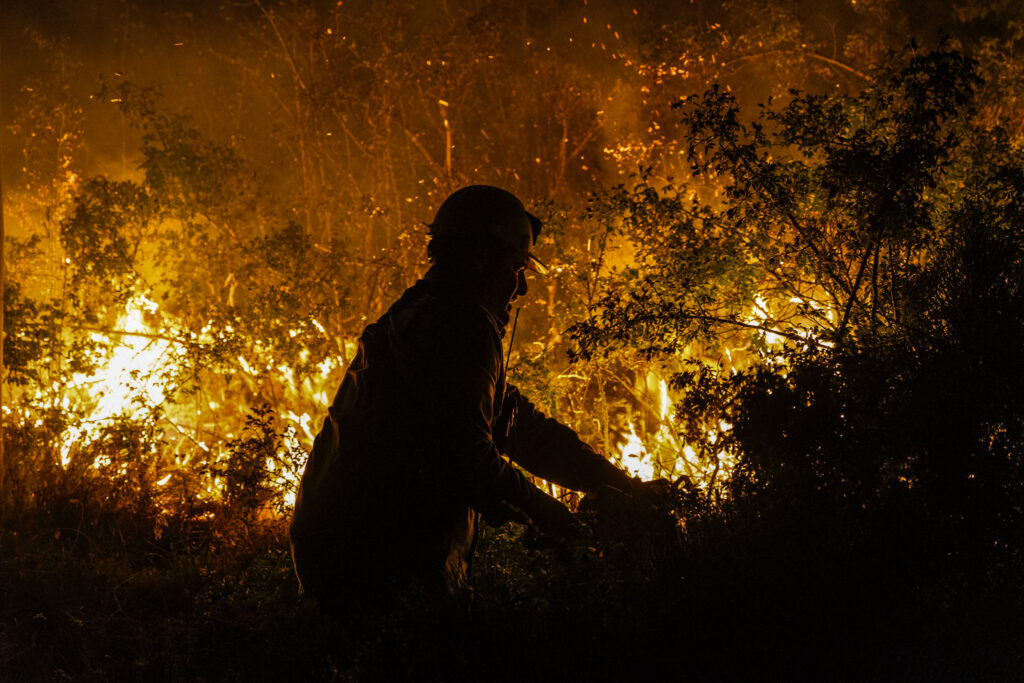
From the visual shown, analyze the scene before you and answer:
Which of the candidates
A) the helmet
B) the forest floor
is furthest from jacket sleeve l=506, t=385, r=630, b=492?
the helmet

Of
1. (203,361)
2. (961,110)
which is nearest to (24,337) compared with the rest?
(203,361)

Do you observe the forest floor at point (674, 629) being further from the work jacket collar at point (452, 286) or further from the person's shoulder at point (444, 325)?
the work jacket collar at point (452, 286)

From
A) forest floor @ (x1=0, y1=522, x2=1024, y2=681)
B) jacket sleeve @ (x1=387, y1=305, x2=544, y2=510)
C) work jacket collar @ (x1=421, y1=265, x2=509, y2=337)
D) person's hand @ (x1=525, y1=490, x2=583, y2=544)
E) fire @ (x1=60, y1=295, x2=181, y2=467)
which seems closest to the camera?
forest floor @ (x1=0, y1=522, x2=1024, y2=681)

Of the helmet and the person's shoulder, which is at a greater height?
the helmet

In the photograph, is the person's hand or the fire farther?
the fire

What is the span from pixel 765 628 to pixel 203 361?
7.53m

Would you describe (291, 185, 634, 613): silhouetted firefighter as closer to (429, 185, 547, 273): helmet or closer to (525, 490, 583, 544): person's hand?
(525, 490, 583, 544): person's hand

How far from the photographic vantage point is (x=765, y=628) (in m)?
2.39

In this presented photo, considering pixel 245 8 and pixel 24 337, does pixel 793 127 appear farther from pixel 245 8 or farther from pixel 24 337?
pixel 245 8

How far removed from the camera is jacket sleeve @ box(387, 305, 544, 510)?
2543 mm

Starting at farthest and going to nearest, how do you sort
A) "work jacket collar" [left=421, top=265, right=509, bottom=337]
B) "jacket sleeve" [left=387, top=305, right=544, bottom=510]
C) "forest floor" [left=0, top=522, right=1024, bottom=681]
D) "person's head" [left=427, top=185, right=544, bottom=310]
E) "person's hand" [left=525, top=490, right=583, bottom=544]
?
"person's head" [left=427, top=185, right=544, bottom=310] → "work jacket collar" [left=421, top=265, right=509, bottom=337] → "person's hand" [left=525, top=490, right=583, bottom=544] → "jacket sleeve" [left=387, top=305, right=544, bottom=510] → "forest floor" [left=0, top=522, right=1024, bottom=681]

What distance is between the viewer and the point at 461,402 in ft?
8.38

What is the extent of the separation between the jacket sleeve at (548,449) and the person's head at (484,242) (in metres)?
0.50

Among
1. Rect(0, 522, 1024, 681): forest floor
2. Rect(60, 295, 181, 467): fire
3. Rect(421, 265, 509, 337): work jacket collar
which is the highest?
Rect(60, 295, 181, 467): fire
